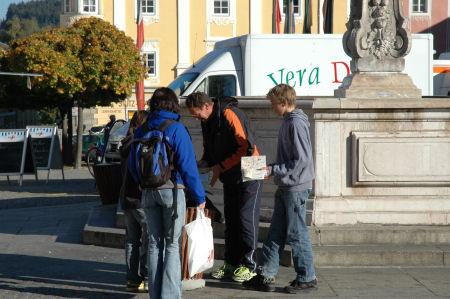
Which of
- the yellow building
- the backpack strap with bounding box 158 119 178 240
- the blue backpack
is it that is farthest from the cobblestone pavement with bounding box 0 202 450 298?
the yellow building

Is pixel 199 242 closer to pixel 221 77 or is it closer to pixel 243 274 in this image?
pixel 243 274

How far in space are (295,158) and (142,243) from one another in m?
1.61

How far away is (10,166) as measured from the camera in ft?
80.9

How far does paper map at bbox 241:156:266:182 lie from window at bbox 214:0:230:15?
5481 centimetres

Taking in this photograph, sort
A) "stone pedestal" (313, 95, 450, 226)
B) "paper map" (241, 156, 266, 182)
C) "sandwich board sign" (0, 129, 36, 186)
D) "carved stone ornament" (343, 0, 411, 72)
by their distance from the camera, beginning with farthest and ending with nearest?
"sandwich board sign" (0, 129, 36, 186)
"carved stone ornament" (343, 0, 411, 72)
"stone pedestal" (313, 95, 450, 226)
"paper map" (241, 156, 266, 182)

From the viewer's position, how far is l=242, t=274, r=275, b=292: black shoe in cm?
943

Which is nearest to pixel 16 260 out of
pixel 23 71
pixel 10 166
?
pixel 10 166

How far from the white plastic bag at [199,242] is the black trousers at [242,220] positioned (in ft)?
2.79

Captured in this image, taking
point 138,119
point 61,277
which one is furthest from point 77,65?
point 138,119

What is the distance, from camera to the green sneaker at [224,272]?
9.90 meters

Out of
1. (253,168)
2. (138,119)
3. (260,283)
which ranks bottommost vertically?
(260,283)

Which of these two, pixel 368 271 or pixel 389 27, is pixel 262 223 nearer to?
pixel 368 271

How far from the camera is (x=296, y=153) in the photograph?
911cm

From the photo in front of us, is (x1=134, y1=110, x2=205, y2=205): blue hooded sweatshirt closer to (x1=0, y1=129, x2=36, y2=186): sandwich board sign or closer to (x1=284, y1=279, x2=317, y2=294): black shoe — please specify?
(x1=284, y1=279, x2=317, y2=294): black shoe
